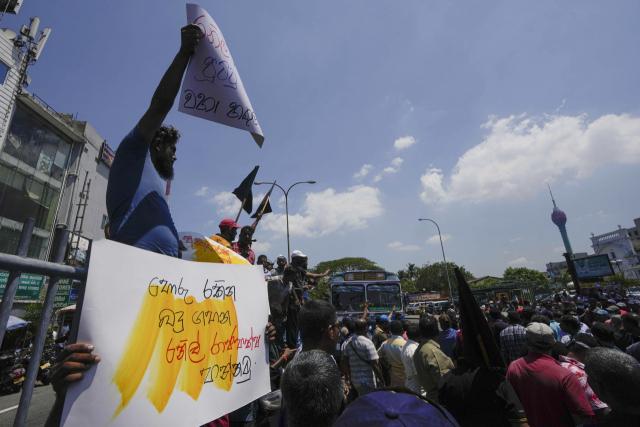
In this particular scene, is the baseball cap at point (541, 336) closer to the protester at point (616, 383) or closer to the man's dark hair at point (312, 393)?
the protester at point (616, 383)

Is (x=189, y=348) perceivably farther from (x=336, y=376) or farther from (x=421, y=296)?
(x=421, y=296)

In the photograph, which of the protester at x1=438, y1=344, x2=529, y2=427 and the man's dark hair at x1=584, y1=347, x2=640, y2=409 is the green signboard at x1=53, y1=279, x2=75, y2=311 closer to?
the protester at x1=438, y1=344, x2=529, y2=427

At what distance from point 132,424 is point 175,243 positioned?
0.85m

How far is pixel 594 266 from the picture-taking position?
110ft

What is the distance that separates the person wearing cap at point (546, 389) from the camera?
9.57 ft

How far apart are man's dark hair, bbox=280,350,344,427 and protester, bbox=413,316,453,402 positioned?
9.74 feet

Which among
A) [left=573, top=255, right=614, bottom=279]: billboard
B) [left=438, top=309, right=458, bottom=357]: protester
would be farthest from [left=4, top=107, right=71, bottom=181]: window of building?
[left=573, top=255, right=614, bottom=279]: billboard

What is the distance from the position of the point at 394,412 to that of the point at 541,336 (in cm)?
323

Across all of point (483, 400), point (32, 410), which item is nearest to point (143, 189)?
point (483, 400)

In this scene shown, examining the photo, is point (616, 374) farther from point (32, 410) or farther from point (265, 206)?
point (32, 410)

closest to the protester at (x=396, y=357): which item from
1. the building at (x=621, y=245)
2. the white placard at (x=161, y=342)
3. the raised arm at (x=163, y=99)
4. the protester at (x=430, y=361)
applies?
the protester at (x=430, y=361)

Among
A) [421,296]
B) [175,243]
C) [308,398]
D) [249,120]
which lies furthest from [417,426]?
[421,296]

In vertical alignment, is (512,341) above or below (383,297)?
below

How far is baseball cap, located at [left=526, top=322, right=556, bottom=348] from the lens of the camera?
3.29 metres
